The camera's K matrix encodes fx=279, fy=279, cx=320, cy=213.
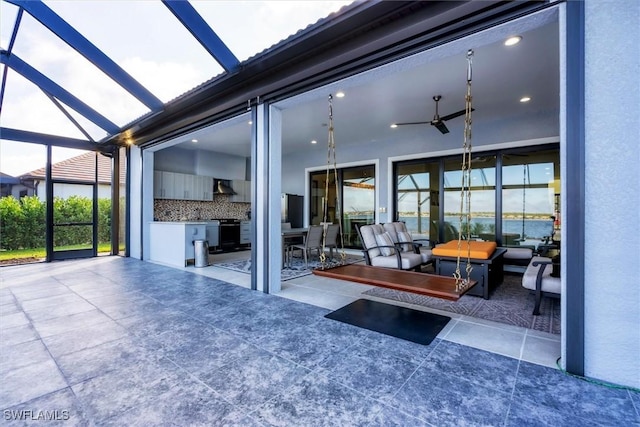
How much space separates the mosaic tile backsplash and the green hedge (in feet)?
4.23

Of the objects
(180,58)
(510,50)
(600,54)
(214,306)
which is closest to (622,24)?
(600,54)

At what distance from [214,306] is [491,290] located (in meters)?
3.70

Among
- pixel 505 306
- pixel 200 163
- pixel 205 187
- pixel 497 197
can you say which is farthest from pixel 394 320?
pixel 200 163

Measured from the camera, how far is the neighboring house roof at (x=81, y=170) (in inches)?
244

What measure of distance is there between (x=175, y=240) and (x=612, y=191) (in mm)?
6470

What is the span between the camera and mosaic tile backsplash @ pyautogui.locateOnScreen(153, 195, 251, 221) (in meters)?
7.74

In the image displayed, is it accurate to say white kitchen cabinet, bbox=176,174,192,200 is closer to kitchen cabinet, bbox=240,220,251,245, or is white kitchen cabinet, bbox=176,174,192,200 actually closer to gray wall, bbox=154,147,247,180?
gray wall, bbox=154,147,247,180

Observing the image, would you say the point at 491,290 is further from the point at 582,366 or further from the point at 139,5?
the point at 139,5

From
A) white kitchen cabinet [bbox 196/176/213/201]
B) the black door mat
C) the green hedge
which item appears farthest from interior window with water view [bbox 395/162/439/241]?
the green hedge

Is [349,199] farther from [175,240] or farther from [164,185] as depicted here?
[164,185]

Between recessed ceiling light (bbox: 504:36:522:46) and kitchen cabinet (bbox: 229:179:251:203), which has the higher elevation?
recessed ceiling light (bbox: 504:36:522:46)

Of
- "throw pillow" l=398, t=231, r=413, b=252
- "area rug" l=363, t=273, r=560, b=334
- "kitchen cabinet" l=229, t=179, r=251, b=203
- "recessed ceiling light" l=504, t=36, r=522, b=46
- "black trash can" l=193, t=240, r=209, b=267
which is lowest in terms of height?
"area rug" l=363, t=273, r=560, b=334

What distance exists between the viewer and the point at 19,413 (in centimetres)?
155

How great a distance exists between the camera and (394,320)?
115 inches
